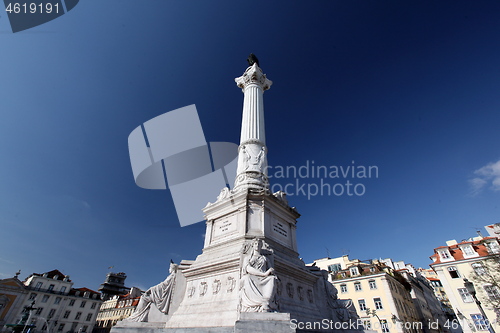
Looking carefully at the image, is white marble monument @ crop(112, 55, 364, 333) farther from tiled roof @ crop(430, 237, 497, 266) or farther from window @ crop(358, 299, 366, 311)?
tiled roof @ crop(430, 237, 497, 266)

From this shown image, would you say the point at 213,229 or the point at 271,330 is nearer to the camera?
the point at 271,330

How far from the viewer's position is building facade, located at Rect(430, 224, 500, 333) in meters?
25.9

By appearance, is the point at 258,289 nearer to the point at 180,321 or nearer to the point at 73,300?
the point at 180,321

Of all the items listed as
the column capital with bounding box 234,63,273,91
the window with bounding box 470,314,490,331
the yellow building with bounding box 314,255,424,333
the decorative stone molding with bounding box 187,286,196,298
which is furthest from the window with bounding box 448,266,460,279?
the decorative stone molding with bounding box 187,286,196,298

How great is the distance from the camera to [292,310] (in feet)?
25.3

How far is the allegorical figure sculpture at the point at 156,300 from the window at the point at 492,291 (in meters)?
32.1

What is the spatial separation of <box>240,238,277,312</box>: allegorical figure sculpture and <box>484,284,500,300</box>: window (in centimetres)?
3078

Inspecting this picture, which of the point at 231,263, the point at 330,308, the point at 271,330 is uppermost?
the point at 231,263

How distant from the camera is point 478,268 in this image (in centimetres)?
2858

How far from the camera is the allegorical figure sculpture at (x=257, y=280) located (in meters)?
6.37

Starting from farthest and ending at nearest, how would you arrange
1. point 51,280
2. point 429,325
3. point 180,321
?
1. point 51,280
2. point 429,325
3. point 180,321

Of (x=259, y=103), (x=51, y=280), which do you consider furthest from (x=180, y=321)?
(x=51, y=280)

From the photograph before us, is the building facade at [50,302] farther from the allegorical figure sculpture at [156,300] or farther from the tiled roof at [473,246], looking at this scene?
the tiled roof at [473,246]

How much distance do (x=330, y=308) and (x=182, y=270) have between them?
19.2 feet
